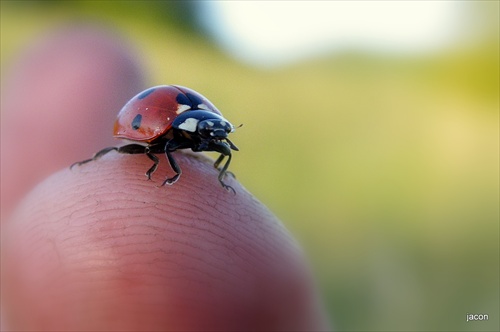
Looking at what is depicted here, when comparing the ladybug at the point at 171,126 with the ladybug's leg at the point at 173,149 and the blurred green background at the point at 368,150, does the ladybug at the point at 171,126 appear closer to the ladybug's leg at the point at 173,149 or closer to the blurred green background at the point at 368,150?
the ladybug's leg at the point at 173,149

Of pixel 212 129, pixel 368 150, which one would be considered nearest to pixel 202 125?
pixel 212 129

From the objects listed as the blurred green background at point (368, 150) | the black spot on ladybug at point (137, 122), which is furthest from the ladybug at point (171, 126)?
the blurred green background at point (368, 150)

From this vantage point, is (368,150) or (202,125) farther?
(368,150)

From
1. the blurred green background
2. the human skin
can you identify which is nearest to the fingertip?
the human skin

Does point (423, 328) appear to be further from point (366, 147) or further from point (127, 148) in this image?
point (127, 148)

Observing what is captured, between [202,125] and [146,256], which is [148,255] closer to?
[146,256]

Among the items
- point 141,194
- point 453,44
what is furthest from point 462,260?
point 141,194
